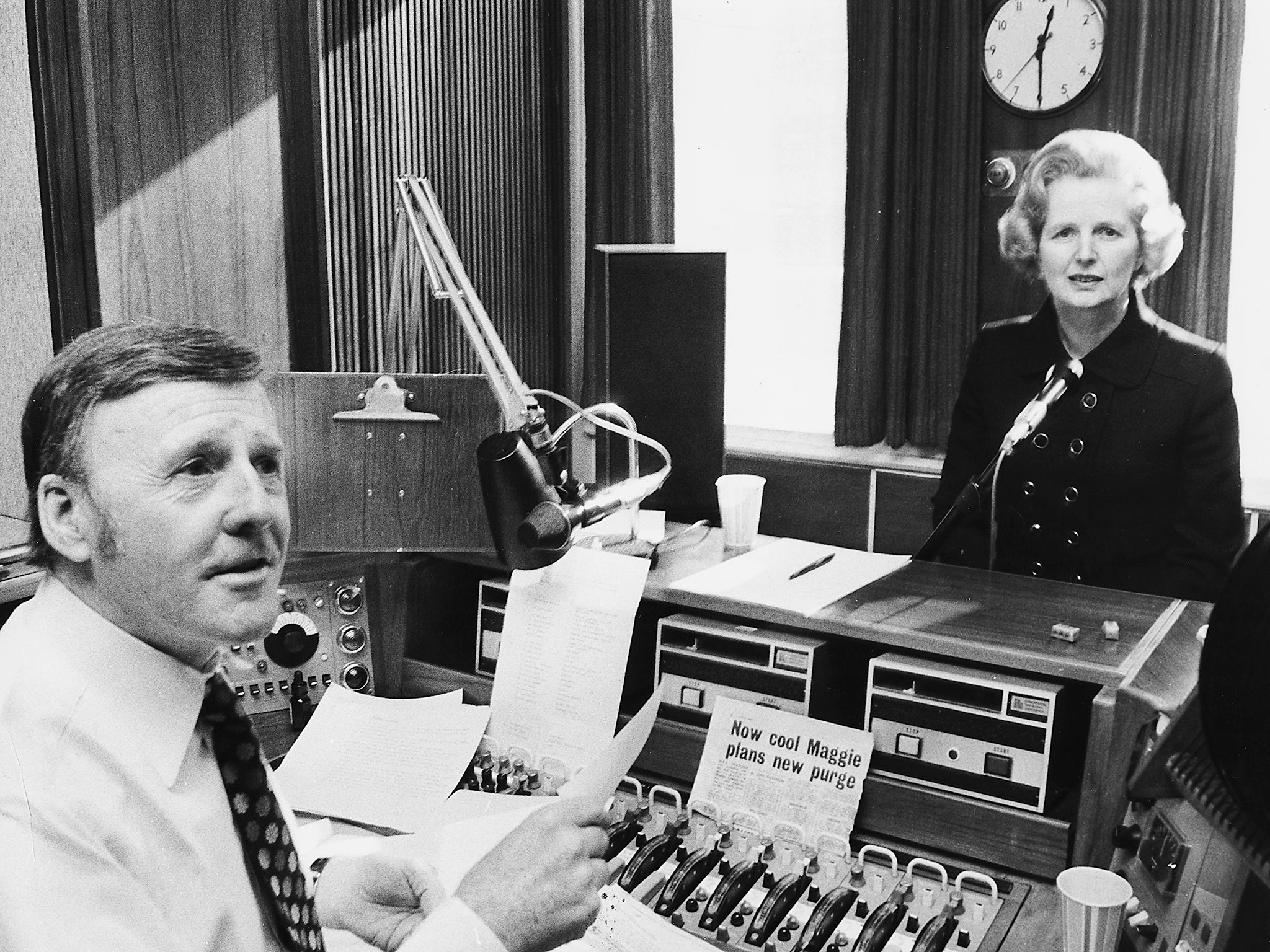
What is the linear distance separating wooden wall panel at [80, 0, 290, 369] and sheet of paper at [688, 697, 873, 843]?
141 centimetres

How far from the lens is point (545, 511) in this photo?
5.88ft

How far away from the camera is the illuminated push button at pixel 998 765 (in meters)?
1.51

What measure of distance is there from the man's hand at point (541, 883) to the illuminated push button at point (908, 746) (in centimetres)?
57

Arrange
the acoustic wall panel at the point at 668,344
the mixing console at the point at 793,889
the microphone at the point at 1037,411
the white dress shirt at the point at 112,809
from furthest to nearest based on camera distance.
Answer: the acoustic wall panel at the point at 668,344
the microphone at the point at 1037,411
the mixing console at the point at 793,889
the white dress shirt at the point at 112,809

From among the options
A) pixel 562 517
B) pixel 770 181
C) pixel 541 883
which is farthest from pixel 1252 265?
pixel 541 883

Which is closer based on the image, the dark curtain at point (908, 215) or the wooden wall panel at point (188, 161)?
the wooden wall panel at point (188, 161)

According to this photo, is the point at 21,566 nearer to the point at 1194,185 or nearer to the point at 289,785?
the point at 289,785

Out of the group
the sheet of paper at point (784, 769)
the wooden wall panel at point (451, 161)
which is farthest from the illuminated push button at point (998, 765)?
the wooden wall panel at point (451, 161)

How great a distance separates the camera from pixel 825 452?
3.97 m

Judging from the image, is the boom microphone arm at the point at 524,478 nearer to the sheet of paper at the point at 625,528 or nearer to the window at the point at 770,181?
the sheet of paper at the point at 625,528

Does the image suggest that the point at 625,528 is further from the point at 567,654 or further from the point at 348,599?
the point at 348,599

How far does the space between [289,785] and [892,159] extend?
2.82 metres

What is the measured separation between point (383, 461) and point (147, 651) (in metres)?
1.05

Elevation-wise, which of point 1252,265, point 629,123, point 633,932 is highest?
point 629,123
